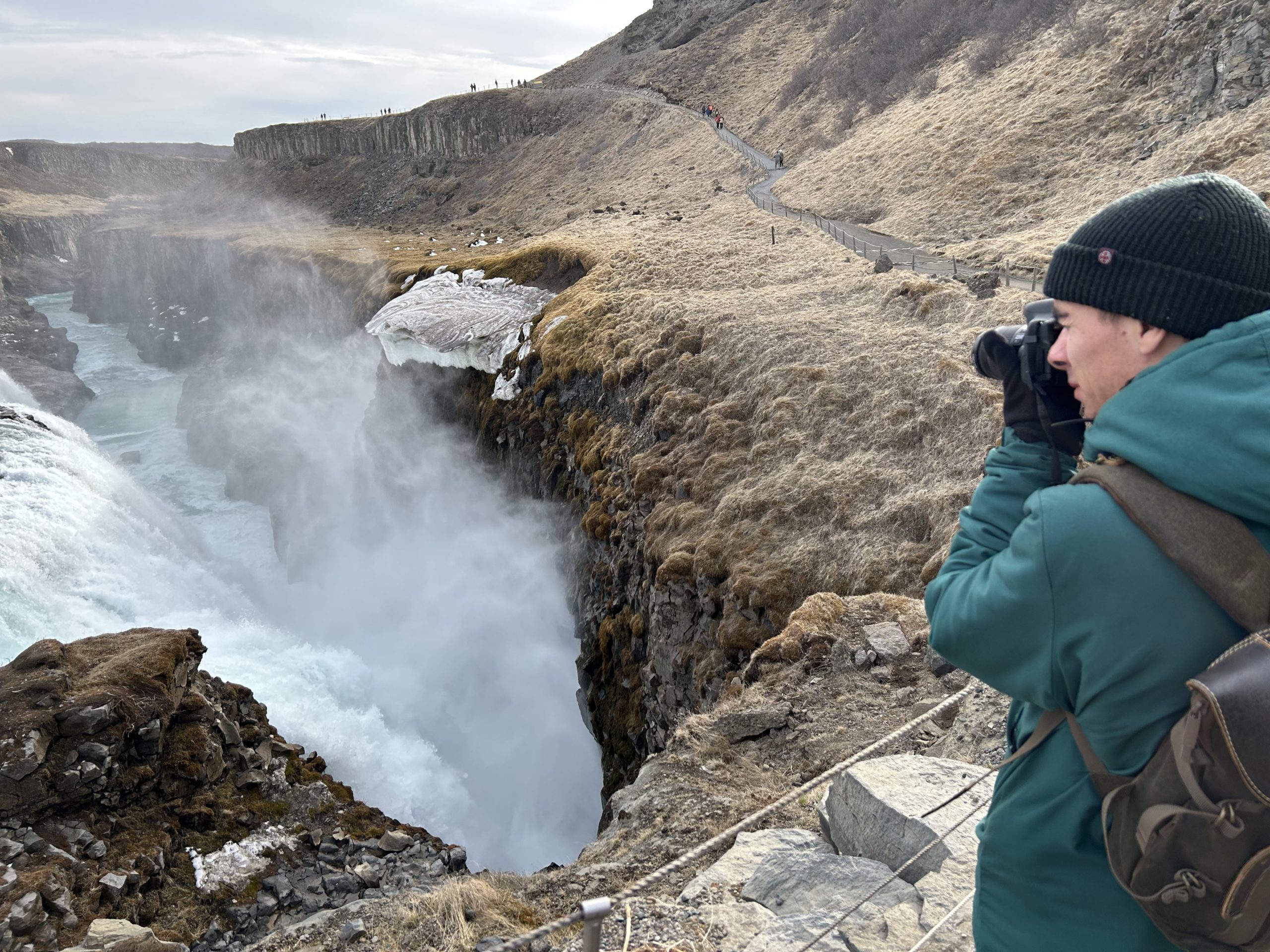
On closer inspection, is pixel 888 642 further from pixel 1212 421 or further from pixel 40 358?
pixel 40 358

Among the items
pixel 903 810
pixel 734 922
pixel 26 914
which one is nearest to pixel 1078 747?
pixel 903 810

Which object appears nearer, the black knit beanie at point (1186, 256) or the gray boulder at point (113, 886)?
the black knit beanie at point (1186, 256)

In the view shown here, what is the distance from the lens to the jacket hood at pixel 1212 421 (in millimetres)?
1665

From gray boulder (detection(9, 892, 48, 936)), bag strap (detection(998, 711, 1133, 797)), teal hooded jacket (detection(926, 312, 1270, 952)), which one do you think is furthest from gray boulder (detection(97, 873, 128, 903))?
bag strap (detection(998, 711, 1133, 797))

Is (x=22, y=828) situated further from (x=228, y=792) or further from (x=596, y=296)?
(x=596, y=296)

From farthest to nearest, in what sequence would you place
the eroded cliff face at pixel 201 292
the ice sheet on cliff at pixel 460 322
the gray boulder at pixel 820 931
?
the eroded cliff face at pixel 201 292 < the ice sheet on cliff at pixel 460 322 < the gray boulder at pixel 820 931

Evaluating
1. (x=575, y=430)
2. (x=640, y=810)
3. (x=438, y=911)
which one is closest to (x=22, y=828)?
(x=438, y=911)

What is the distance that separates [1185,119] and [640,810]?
100 feet

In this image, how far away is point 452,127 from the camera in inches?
3334

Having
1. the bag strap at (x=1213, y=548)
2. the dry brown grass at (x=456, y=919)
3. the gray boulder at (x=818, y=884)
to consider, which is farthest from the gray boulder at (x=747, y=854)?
the bag strap at (x=1213, y=548)

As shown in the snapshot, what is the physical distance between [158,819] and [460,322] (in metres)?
23.3

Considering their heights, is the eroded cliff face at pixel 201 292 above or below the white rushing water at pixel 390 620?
above

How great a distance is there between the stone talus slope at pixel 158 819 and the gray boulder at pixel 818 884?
8.28 metres

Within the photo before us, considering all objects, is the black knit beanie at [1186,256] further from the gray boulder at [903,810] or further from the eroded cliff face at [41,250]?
the eroded cliff face at [41,250]
